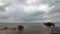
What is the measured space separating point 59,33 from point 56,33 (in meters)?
0.75

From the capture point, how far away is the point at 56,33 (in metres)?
28.5

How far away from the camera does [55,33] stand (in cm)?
2869

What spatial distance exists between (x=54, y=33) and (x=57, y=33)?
872 millimetres

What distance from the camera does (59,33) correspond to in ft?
91.7

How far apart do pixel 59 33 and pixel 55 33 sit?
3.28 ft

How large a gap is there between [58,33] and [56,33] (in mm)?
546

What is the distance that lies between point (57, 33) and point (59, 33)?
1.58ft

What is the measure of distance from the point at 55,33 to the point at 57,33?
0.52 meters

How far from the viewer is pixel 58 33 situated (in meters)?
28.1

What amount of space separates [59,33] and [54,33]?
1350mm

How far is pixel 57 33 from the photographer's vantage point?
28.3m

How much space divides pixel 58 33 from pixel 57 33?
283 millimetres
